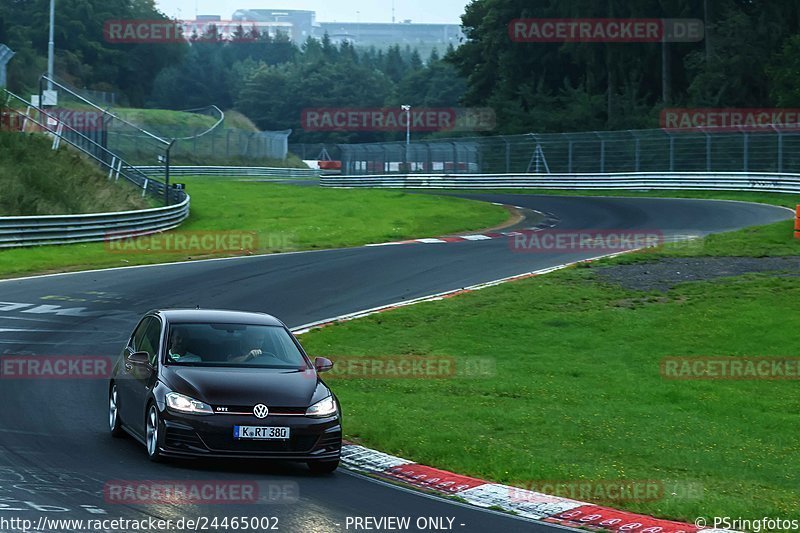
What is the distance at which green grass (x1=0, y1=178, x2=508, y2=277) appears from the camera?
30.1 m

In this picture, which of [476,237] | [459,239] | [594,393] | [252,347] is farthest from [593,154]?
[252,347]

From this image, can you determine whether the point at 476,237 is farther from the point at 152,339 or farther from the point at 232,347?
the point at 232,347

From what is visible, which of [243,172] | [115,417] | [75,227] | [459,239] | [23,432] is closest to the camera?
[23,432]

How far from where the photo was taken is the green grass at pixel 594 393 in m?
10.9

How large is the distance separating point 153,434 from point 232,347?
1307mm

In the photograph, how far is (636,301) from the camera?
2175cm

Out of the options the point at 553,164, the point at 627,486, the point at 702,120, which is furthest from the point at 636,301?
the point at 702,120

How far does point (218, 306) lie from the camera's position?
21953mm

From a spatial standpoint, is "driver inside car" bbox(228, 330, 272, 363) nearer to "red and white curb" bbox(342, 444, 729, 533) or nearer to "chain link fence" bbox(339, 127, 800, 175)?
"red and white curb" bbox(342, 444, 729, 533)

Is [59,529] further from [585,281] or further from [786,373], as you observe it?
[585,281]

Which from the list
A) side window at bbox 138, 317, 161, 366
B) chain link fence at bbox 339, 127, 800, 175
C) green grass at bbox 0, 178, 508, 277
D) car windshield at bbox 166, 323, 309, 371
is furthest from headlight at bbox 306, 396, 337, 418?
chain link fence at bbox 339, 127, 800, 175

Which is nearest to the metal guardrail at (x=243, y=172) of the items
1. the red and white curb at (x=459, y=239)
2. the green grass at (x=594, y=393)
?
the red and white curb at (x=459, y=239)

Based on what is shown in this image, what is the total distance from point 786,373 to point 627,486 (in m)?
7.07

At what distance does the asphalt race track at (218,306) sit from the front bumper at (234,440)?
0.21m
